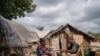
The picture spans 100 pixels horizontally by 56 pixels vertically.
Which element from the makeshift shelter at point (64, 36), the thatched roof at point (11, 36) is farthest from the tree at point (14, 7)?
the thatched roof at point (11, 36)

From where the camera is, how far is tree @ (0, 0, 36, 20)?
87.8 ft

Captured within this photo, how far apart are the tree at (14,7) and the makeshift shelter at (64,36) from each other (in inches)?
150

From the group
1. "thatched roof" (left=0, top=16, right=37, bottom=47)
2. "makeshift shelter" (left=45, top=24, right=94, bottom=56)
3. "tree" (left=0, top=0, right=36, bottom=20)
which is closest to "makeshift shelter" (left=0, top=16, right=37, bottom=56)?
"thatched roof" (left=0, top=16, right=37, bottom=47)

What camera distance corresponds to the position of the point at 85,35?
2947cm

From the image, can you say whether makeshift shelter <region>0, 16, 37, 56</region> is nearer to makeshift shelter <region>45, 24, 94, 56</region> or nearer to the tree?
the tree

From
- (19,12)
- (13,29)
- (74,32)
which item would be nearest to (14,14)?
(19,12)

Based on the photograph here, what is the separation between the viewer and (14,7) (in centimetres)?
2772

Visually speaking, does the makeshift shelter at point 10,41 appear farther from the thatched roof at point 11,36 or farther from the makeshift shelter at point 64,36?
the makeshift shelter at point 64,36

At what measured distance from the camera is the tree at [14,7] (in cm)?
2677

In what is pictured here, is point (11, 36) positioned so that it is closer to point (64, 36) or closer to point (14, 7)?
point (14, 7)

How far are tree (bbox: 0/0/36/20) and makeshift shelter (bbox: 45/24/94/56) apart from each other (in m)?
3.81

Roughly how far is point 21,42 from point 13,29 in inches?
27.7

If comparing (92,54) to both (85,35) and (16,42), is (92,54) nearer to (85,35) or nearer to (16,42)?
(16,42)

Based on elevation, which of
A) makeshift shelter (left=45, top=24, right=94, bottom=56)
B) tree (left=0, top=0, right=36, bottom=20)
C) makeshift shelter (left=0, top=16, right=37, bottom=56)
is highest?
tree (left=0, top=0, right=36, bottom=20)
